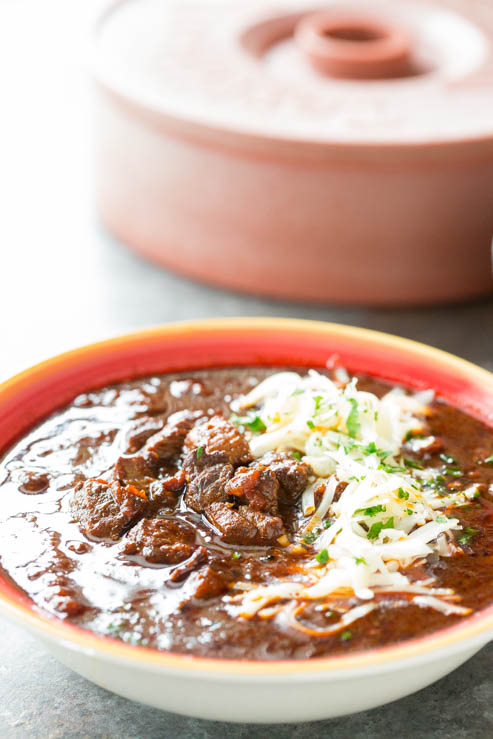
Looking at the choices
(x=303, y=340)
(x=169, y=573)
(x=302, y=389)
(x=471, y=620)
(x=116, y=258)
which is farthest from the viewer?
(x=116, y=258)

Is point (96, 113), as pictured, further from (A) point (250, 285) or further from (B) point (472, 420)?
(B) point (472, 420)

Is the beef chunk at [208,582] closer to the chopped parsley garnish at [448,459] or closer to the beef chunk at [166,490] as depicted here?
the beef chunk at [166,490]

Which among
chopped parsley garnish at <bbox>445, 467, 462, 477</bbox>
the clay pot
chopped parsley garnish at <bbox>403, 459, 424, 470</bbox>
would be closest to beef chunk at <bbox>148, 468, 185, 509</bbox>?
chopped parsley garnish at <bbox>403, 459, 424, 470</bbox>

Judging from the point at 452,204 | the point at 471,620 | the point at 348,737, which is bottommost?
the point at 348,737

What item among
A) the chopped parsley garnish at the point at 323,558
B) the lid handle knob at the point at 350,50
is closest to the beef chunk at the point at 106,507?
the chopped parsley garnish at the point at 323,558

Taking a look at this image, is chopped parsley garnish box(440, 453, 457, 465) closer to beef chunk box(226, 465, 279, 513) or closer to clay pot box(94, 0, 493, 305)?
beef chunk box(226, 465, 279, 513)

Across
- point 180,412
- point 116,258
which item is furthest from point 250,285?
point 180,412
